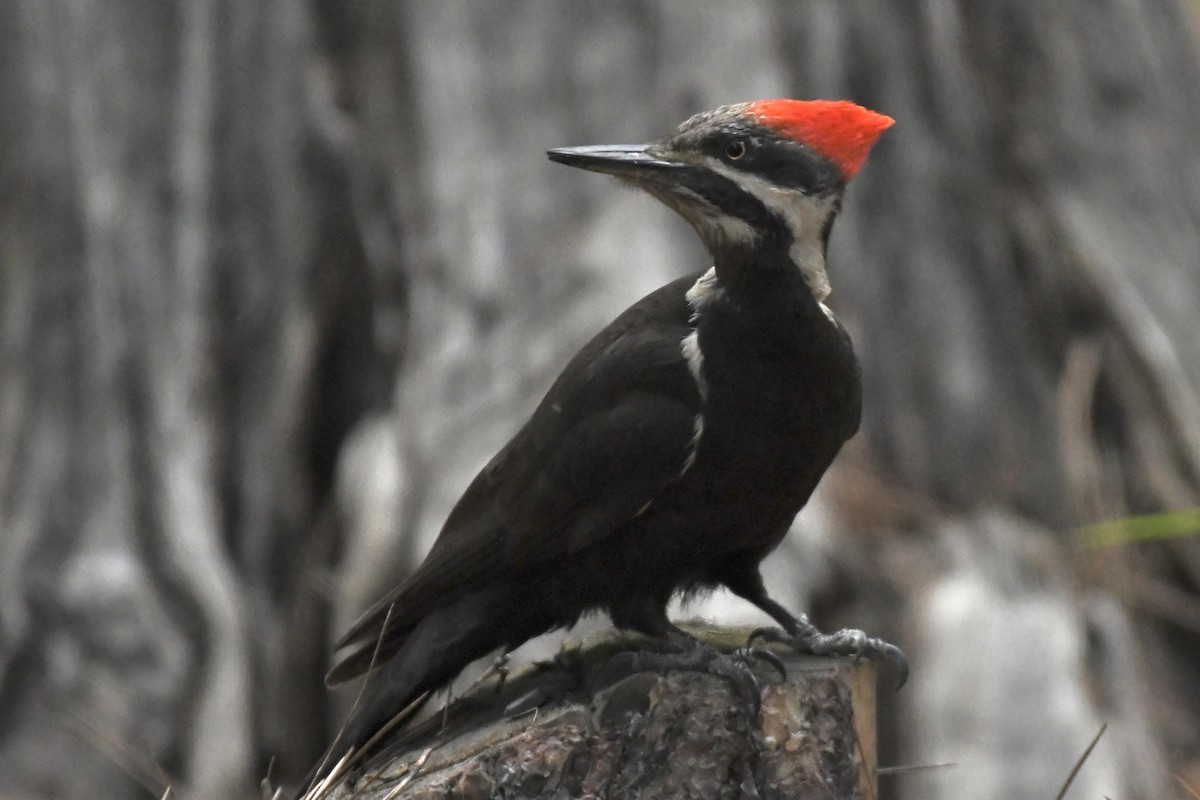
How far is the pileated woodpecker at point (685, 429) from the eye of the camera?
217cm

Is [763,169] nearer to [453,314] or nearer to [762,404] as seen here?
[762,404]

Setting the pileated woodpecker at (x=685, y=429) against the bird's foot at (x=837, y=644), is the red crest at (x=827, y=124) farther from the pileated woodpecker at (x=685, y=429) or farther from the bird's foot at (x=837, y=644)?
the bird's foot at (x=837, y=644)

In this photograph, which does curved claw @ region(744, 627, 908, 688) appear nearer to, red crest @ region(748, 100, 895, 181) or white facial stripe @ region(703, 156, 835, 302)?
white facial stripe @ region(703, 156, 835, 302)

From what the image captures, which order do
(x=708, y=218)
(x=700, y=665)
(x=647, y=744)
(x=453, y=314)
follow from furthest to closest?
(x=453, y=314) → (x=708, y=218) → (x=700, y=665) → (x=647, y=744)

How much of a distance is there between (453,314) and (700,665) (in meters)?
2.78

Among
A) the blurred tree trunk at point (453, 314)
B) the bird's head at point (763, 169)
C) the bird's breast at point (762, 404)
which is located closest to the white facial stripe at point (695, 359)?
the bird's breast at point (762, 404)

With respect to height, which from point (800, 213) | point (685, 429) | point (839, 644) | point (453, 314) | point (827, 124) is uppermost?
point (827, 124)

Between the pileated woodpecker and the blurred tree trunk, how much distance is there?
1869mm

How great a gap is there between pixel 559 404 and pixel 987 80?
3.59 metres

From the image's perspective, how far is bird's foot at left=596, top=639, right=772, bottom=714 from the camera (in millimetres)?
2066

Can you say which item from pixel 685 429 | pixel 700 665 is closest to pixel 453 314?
pixel 685 429

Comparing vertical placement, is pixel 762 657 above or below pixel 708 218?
below

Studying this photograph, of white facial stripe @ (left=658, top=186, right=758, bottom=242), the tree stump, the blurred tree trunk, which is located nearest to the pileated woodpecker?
white facial stripe @ (left=658, top=186, right=758, bottom=242)

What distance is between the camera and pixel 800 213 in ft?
7.16
